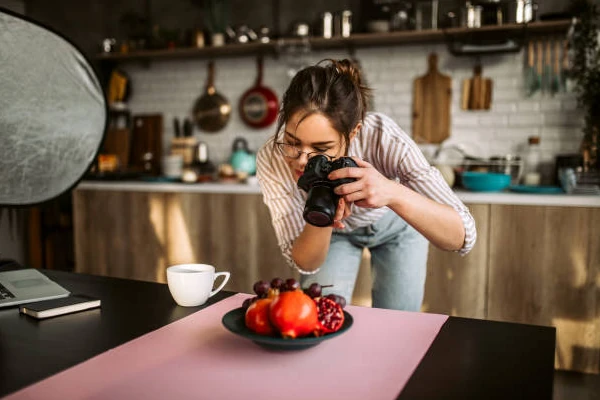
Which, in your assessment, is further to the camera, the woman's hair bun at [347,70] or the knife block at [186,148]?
the knife block at [186,148]

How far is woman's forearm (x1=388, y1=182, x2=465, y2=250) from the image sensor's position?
1228 mm

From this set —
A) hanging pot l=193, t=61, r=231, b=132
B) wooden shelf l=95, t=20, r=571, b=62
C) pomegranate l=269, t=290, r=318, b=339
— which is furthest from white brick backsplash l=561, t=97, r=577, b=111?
pomegranate l=269, t=290, r=318, b=339

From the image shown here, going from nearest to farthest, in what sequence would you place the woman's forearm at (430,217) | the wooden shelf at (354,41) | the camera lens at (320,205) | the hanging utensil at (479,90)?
1. the camera lens at (320,205)
2. the woman's forearm at (430,217)
3. the wooden shelf at (354,41)
4. the hanging utensil at (479,90)

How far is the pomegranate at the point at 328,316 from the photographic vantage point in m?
0.93

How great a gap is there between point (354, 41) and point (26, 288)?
105 inches

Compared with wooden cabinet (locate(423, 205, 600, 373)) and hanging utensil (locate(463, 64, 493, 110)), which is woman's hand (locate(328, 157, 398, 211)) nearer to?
wooden cabinet (locate(423, 205, 600, 373))

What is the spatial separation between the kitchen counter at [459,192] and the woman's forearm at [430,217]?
1.41 m

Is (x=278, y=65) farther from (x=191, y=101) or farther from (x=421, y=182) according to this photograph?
(x=421, y=182)

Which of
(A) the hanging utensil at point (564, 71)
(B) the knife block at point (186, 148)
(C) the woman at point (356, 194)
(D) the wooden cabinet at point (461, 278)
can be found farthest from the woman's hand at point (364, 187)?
(B) the knife block at point (186, 148)

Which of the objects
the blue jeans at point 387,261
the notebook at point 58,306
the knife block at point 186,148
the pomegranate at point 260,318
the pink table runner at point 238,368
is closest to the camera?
the pink table runner at point 238,368

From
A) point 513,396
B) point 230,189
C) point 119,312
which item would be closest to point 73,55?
point 119,312

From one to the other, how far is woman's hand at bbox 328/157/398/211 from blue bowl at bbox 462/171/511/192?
1802mm

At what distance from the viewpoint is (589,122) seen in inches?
117

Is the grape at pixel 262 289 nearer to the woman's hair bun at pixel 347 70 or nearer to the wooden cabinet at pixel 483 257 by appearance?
the woman's hair bun at pixel 347 70
